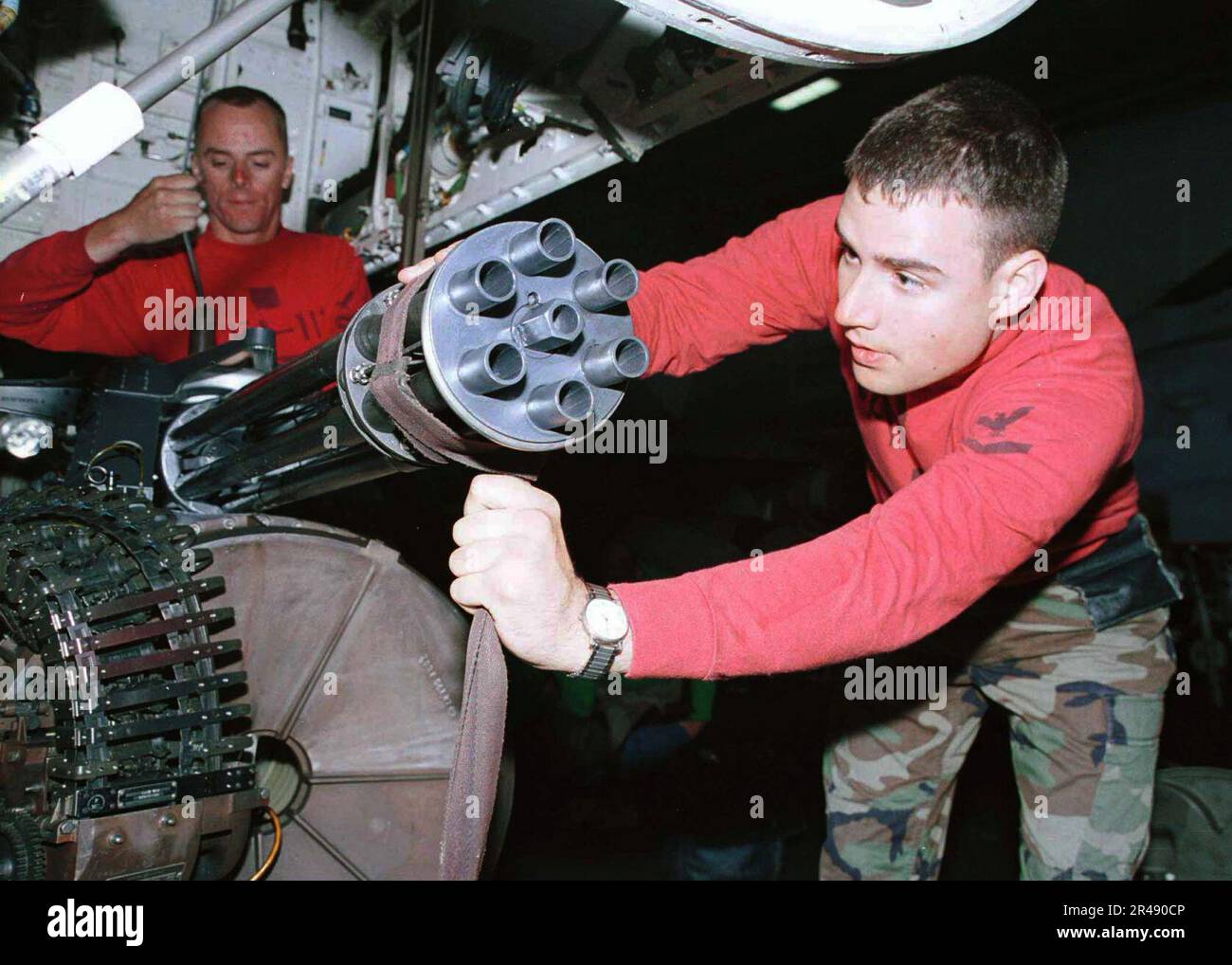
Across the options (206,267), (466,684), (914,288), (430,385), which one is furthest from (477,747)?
(206,267)

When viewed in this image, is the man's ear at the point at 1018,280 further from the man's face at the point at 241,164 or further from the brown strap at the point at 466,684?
the man's face at the point at 241,164

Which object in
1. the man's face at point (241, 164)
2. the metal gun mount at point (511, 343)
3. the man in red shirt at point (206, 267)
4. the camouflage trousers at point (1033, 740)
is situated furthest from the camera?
the man's face at point (241, 164)

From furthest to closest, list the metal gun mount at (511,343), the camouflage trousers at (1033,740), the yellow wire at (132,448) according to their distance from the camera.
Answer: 1. the camouflage trousers at (1033,740)
2. the yellow wire at (132,448)
3. the metal gun mount at (511,343)

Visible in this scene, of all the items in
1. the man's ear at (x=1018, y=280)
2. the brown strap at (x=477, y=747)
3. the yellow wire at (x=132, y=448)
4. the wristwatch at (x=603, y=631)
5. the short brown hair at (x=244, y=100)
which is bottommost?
the brown strap at (x=477, y=747)

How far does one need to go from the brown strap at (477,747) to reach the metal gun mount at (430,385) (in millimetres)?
244

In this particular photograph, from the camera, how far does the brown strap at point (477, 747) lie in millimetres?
1066

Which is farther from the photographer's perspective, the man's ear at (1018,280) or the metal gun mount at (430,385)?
the man's ear at (1018,280)

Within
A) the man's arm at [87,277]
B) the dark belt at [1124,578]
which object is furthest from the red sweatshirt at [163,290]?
the dark belt at [1124,578]

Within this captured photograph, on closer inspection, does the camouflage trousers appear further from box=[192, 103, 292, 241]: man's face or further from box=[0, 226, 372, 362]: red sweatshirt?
box=[192, 103, 292, 241]: man's face

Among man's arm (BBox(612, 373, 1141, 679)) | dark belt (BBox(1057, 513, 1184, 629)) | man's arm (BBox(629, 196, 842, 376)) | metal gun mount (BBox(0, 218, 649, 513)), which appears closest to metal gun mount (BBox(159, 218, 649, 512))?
metal gun mount (BBox(0, 218, 649, 513))

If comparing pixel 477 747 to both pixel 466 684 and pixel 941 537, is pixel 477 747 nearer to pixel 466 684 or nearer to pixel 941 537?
pixel 466 684

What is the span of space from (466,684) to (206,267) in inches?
105

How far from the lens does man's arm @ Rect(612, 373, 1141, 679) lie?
44.3 inches
